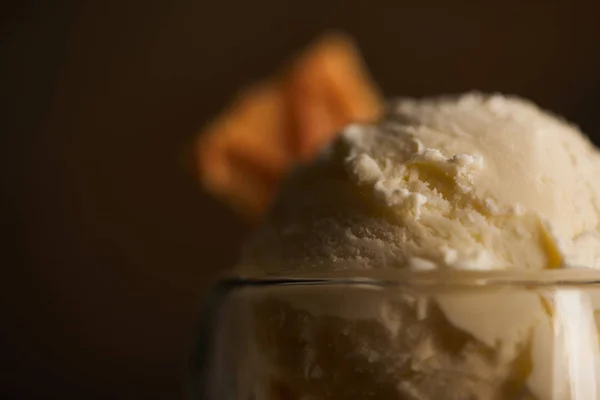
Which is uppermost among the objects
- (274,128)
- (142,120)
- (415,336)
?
(142,120)

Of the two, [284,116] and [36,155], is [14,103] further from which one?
[284,116]

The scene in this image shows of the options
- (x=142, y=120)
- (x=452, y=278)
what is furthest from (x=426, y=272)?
(x=142, y=120)

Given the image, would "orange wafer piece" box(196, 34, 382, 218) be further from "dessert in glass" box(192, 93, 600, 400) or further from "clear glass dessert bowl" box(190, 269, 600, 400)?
"clear glass dessert bowl" box(190, 269, 600, 400)

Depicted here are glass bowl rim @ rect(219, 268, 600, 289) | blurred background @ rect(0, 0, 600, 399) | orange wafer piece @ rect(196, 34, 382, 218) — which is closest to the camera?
glass bowl rim @ rect(219, 268, 600, 289)

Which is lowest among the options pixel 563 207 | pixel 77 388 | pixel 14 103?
pixel 77 388

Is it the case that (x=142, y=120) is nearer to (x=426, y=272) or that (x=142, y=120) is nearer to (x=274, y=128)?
(x=274, y=128)

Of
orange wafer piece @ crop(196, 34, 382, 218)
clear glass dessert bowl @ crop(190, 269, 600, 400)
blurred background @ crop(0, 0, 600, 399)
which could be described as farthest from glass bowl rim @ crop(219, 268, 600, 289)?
blurred background @ crop(0, 0, 600, 399)

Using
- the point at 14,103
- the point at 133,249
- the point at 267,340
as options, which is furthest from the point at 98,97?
the point at 267,340

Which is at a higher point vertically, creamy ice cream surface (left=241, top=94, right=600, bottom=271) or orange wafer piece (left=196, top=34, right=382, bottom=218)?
orange wafer piece (left=196, top=34, right=382, bottom=218)
